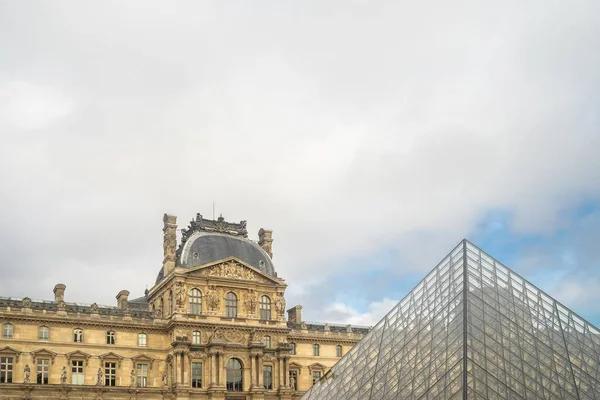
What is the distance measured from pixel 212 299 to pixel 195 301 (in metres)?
1.29

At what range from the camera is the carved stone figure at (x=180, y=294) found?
189 ft

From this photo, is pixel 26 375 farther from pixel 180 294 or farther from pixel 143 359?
pixel 180 294

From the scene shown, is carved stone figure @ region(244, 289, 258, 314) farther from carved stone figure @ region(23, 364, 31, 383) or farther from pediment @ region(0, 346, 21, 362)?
pediment @ region(0, 346, 21, 362)

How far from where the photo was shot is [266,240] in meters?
65.2

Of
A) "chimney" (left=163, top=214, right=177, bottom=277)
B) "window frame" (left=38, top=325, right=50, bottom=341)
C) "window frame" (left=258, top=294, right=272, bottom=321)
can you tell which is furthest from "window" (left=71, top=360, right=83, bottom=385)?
"window frame" (left=258, top=294, right=272, bottom=321)

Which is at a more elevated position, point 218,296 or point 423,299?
point 218,296

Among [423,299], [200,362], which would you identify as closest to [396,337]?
[423,299]

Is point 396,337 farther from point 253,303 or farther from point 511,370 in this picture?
point 253,303

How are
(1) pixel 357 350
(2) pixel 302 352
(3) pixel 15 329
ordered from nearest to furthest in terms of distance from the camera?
(1) pixel 357 350, (3) pixel 15 329, (2) pixel 302 352

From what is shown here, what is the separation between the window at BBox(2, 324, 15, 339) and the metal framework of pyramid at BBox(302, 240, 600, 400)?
2505 cm

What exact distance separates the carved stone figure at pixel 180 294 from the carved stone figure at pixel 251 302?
5.06 meters

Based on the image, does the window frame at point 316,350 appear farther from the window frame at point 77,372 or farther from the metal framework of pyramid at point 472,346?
the metal framework of pyramid at point 472,346

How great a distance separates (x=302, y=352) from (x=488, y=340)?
1421 inches

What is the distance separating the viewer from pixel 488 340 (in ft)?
95.2
